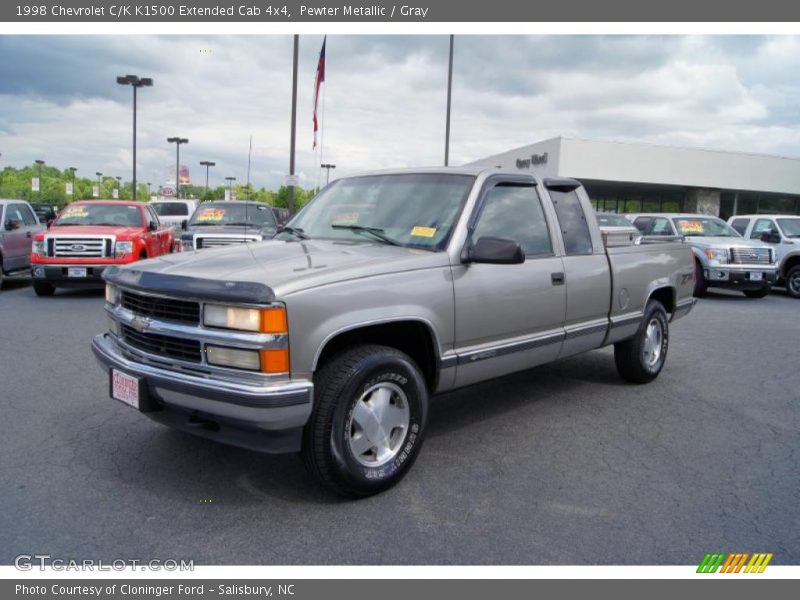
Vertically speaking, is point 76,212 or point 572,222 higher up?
point 572,222

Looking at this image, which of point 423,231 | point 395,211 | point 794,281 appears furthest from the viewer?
point 794,281

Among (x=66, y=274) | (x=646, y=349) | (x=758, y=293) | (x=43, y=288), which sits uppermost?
(x=646, y=349)

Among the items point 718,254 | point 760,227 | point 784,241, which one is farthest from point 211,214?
point 760,227

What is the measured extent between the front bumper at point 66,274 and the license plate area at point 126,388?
26.3 feet

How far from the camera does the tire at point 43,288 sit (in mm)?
11305

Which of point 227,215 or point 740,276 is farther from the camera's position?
point 740,276

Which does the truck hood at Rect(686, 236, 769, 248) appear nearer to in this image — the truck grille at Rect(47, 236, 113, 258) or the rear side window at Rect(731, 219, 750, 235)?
the rear side window at Rect(731, 219, 750, 235)

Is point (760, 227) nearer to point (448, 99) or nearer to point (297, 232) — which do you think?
point (448, 99)

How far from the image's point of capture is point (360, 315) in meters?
3.35

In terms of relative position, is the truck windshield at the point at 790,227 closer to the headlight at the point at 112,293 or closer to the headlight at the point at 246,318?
the headlight at the point at 246,318

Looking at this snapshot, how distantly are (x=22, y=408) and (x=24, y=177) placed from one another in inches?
4265

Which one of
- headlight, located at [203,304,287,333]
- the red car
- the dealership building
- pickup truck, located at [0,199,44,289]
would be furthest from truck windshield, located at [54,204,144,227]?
the dealership building

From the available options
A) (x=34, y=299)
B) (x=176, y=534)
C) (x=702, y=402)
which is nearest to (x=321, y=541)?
(x=176, y=534)

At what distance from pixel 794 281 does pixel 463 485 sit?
14077 mm
